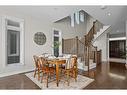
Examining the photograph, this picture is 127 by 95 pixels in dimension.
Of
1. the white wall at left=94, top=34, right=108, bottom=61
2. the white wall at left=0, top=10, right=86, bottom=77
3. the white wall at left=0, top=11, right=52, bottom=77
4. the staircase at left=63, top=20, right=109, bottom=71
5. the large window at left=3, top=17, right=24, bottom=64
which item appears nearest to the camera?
the white wall at left=0, top=10, right=86, bottom=77

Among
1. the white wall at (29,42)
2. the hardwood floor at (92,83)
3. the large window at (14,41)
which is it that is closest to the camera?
the hardwood floor at (92,83)

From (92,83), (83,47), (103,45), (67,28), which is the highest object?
(67,28)

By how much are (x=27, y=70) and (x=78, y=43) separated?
9.64 ft

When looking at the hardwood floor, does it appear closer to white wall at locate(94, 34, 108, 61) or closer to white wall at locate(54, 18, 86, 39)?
white wall at locate(54, 18, 86, 39)

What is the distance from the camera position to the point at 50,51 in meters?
6.24

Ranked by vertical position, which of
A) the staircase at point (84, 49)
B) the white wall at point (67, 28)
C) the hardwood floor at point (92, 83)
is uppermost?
the white wall at point (67, 28)

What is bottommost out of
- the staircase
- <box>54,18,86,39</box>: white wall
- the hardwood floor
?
the hardwood floor

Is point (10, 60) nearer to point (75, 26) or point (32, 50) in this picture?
point (32, 50)

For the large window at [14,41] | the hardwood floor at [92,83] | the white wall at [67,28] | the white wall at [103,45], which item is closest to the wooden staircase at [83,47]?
the white wall at [67,28]

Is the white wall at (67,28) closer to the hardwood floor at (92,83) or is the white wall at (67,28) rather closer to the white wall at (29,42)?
the white wall at (29,42)

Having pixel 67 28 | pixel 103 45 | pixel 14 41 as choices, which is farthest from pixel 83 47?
pixel 103 45

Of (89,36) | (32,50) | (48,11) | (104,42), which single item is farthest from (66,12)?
(104,42)

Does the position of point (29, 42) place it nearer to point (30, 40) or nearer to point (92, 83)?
point (30, 40)

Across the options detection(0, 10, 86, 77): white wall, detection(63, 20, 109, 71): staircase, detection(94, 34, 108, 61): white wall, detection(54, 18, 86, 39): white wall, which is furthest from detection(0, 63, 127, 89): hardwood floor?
detection(94, 34, 108, 61): white wall
